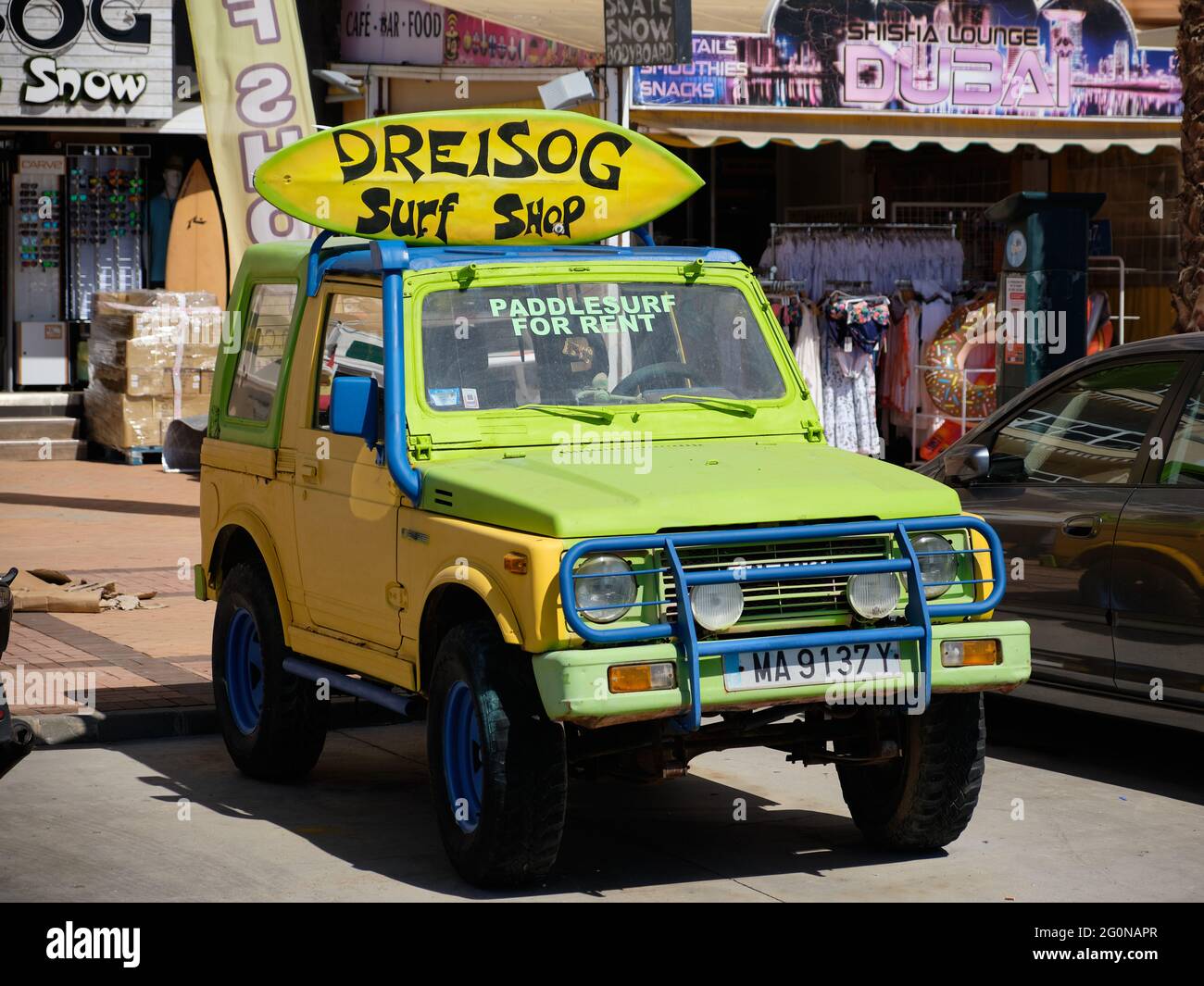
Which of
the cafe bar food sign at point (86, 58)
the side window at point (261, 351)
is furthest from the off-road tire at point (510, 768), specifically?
the cafe bar food sign at point (86, 58)

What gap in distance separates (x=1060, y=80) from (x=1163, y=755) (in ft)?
28.5

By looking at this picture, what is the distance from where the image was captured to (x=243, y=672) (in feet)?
25.9

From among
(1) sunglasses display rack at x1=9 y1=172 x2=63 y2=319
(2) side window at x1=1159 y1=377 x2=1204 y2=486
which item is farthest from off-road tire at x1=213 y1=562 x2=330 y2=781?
(1) sunglasses display rack at x1=9 y1=172 x2=63 y2=319

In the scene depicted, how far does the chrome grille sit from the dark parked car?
1.78 metres

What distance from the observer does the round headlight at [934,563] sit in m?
6.04

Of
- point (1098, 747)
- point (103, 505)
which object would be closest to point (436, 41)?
point (103, 505)

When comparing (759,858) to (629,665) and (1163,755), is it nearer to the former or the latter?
(629,665)

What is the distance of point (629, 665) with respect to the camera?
5.51 metres

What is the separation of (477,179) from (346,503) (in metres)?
1.41

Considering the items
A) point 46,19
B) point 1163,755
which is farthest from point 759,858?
point 46,19

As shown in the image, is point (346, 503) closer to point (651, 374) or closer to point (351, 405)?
point (351, 405)

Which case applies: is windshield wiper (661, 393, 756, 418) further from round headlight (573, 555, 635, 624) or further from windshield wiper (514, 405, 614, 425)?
round headlight (573, 555, 635, 624)

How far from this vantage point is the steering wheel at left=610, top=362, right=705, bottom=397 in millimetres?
6793

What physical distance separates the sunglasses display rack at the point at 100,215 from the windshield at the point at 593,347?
1398cm
